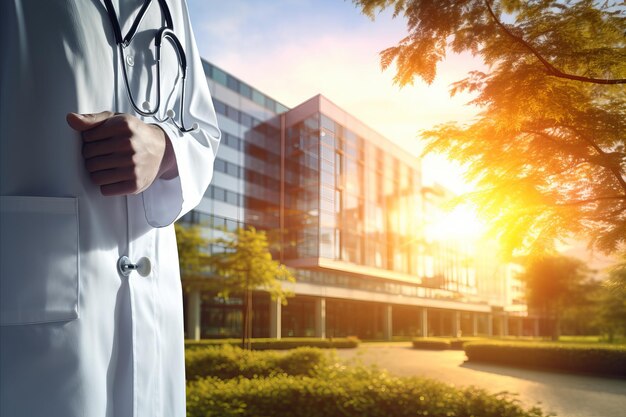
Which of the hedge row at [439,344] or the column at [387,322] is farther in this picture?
the column at [387,322]

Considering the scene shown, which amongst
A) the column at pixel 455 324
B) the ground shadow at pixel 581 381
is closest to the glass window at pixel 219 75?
the ground shadow at pixel 581 381

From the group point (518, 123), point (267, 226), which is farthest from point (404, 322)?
point (518, 123)

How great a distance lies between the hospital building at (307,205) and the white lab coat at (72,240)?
2644 centimetres

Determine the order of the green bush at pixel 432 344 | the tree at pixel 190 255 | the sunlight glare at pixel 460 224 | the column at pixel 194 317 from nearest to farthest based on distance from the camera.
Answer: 1. the sunlight glare at pixel 460 224
2. the tree at pixel 190 255
3. the column at pixel 194 317
4. the green bush at pixel 432 344

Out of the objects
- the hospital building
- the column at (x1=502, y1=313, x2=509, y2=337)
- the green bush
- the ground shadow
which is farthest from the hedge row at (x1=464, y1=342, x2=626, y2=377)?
the column at (x1=502, y1=313, x2=509, y2=337)

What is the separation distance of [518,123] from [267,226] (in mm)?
31757

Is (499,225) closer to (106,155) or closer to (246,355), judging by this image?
(106,155)

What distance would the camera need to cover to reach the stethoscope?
3.61ft

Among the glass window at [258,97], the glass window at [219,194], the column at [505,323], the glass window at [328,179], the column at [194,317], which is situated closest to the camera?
the column at [194,317]

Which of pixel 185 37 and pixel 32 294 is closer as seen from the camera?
pixel 32 294

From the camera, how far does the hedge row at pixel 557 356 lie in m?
4.62

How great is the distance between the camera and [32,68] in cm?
92

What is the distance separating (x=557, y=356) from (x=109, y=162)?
1147 centimetres

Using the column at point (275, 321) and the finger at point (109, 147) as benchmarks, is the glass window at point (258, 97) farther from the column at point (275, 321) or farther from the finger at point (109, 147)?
the finger at point (109, 147)
